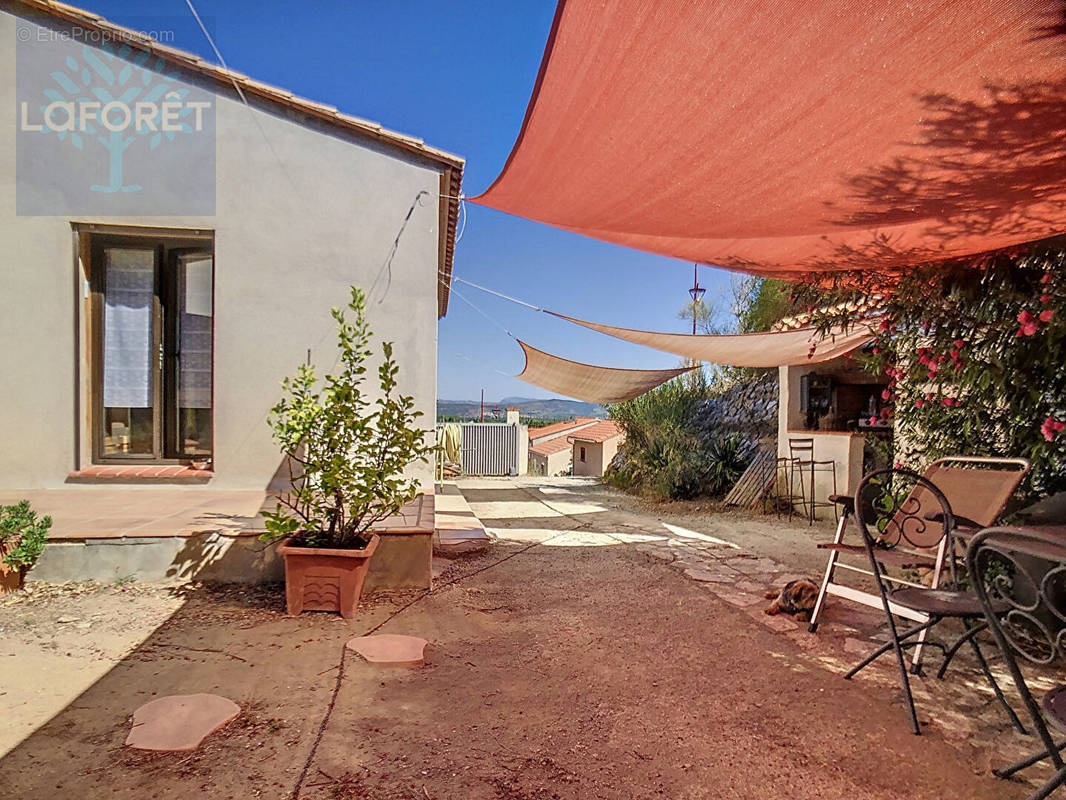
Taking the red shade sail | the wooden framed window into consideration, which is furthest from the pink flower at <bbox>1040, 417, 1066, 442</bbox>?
the wooden framed window

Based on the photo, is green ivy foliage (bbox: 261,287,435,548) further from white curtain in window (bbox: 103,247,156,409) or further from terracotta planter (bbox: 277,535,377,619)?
white curtain in window (bbox: 103,247,156,409)

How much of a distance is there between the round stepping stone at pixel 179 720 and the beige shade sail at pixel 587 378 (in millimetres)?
5506

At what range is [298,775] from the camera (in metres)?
1.56

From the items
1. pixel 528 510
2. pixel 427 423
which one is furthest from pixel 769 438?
pixel 427 423

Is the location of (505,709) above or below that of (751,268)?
below

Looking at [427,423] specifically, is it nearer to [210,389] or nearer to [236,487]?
[236,487]

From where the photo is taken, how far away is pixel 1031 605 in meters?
1.82

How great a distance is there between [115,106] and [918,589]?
567cm

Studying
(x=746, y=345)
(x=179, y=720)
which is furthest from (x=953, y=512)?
(x=746, y=345)

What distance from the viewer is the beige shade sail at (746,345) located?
212 inches

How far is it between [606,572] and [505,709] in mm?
1974

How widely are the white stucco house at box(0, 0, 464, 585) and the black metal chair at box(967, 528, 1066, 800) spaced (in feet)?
11.1
